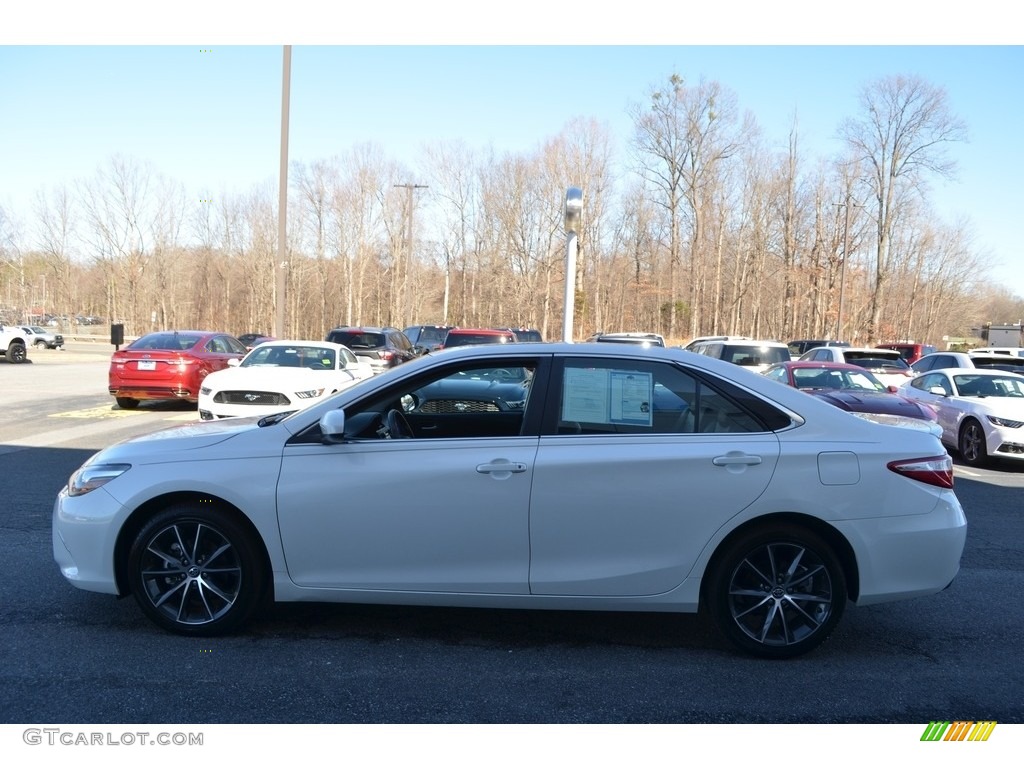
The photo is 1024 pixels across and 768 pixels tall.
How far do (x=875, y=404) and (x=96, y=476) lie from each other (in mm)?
9984

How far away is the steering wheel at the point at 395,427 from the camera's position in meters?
4.36

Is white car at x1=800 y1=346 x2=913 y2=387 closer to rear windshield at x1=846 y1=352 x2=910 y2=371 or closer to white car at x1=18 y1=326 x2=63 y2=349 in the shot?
rear windshield at x1=846 y1=352 x2=910 y2=371

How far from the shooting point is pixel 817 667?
4102mm

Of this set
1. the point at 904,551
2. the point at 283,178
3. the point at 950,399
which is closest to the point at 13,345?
the point at 283,178

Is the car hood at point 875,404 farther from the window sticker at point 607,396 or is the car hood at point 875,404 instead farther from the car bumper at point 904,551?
the window sticker at point 607,396

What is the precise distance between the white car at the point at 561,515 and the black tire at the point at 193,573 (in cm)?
1

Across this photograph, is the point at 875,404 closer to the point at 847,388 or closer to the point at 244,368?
the point at 847,388

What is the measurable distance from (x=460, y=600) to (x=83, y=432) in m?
10.3

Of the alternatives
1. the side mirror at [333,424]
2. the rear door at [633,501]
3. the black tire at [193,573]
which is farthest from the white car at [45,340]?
the rear door at [633,501]

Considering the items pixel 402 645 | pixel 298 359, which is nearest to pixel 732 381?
pixel 402 645

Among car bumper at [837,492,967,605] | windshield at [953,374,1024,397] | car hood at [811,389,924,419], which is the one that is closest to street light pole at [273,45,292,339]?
car hood at [811,389,924,419]

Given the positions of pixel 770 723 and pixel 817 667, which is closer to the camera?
pixel 770 723

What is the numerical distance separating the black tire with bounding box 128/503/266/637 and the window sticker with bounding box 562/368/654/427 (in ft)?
6.12

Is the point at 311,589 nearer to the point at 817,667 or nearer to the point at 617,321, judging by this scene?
the point at 817,667
